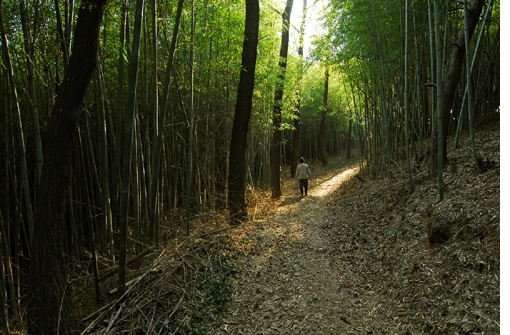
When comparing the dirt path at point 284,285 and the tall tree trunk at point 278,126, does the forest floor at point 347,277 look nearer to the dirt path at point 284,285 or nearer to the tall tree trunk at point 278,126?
the dirt path at point 284,285

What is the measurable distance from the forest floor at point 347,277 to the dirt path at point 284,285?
0.04 ft

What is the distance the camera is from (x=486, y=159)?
3.86m

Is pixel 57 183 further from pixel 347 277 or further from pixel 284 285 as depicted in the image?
pixel 347 277

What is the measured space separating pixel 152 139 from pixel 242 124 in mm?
1621

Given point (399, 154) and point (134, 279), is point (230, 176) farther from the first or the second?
point (399, 154)

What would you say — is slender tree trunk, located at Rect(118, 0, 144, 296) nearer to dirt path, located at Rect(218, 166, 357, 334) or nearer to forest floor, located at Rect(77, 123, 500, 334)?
forest floor, located at Rect(77, 123, 500, 334)

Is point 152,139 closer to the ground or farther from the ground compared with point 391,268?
farther from the ground

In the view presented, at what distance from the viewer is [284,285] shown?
3.40 m

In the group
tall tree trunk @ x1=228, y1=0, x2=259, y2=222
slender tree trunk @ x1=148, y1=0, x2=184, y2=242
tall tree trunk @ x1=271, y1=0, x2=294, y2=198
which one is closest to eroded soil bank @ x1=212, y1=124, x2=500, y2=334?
tall tree trunk @ x1=228, y1=0, x2=259, y2=222

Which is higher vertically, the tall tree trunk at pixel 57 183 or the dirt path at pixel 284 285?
the tall tree trunk at pixel 57 183

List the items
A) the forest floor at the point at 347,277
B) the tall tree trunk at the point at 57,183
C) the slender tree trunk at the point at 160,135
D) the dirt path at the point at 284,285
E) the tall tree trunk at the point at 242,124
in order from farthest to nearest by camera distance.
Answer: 1. the tall tree trunk at the point at 242,124
2. the slender tree trunk at the point at 160,135
3. the dirt path at the point at 284,285
4. the forest floor at the point at 347,277
5. the tall tree trunk at the point at 57,183

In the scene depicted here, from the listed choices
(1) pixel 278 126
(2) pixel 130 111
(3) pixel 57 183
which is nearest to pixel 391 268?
(2) pixel 130 111

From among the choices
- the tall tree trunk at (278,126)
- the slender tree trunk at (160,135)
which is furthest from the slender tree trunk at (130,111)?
the tall tree trunk at (278,126)

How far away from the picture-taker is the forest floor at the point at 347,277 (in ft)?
7.83
